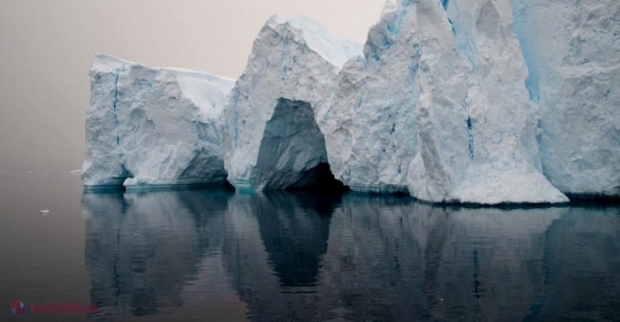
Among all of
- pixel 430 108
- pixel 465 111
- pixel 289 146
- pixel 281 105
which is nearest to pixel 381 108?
pixel 430 108

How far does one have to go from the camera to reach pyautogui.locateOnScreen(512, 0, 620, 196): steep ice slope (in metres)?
15.7

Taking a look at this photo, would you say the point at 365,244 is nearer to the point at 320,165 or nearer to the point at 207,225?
the point at 207,225

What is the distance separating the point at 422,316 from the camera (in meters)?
5.51

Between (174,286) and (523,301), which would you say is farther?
(174,286)

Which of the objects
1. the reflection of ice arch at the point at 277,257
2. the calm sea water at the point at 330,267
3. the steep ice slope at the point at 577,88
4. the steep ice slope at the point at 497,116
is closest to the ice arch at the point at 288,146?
the reflection of ice arch at the point at 277,257

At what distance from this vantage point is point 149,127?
1224 inches

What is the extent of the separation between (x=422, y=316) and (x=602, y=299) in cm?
185

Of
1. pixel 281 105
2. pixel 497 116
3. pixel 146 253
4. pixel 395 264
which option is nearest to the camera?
pixel 395 264

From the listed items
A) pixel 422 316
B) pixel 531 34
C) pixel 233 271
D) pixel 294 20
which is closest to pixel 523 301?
pixel 422 316
